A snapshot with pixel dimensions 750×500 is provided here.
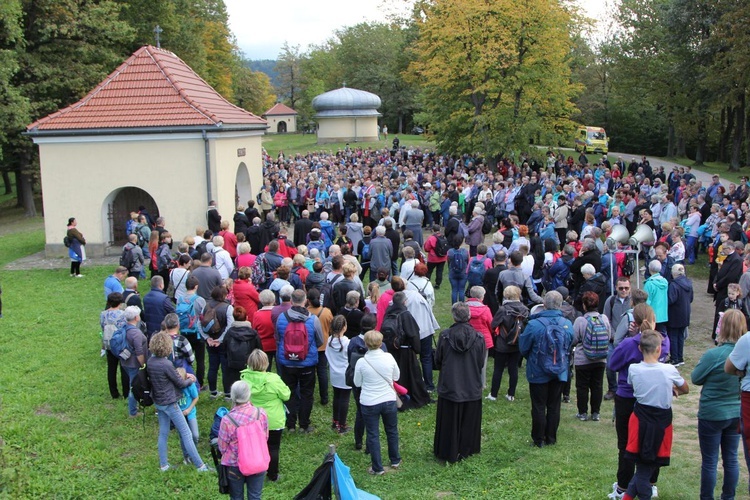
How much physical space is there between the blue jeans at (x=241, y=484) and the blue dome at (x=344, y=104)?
44.3 meters

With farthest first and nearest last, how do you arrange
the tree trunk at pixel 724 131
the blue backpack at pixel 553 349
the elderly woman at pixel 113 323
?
1. the tree trunk at pixel 724 131
2. the elderly woman at pixel 113 323
3. the blue backpack at pixel 553 349

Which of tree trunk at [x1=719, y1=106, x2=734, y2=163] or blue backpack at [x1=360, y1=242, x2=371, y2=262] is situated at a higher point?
tree trunk at [x1=719, y1=106, x2=734, y2=163]

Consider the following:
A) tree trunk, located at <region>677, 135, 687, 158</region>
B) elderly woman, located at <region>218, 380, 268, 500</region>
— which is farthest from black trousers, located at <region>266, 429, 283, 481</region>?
tree trunk, located at <region>677, 135, 687, 158</region>

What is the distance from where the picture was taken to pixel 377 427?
7023 mm

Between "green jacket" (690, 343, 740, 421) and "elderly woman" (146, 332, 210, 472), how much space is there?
514cm

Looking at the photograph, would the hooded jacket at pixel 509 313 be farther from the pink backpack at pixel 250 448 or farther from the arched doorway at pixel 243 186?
the arched doorway at pixel 243 186

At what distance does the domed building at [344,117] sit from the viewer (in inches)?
1928

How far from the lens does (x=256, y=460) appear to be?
588 centimetres

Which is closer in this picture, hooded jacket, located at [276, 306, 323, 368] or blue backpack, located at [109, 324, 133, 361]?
hooded jacket, located at [276, 306, 323, 368]

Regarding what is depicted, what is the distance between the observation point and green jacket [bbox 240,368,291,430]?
662 centimetres

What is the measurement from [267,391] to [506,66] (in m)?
22.5

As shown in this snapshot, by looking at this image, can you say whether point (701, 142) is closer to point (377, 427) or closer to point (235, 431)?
point (377, 427)

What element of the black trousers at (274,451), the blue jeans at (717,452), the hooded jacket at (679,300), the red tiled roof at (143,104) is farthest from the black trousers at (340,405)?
the red tiled roof at (143,104)

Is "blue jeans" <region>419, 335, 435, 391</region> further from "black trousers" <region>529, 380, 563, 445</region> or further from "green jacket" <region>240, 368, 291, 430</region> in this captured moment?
"green jacket" <region>240, 368, 291, 430</region>
